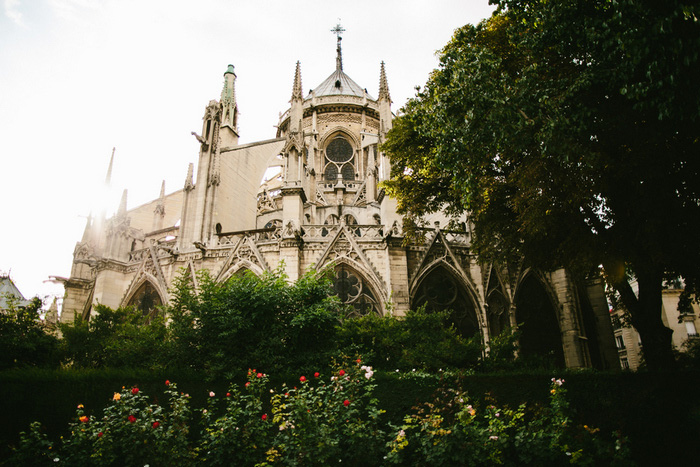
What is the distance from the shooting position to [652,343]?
34.8 feet

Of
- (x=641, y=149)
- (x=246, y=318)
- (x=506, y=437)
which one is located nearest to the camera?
(x=506, y=437)

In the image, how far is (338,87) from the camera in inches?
1575

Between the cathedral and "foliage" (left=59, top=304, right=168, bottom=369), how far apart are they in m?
5.48

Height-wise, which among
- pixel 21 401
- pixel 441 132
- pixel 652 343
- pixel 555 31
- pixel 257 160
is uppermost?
pixel 257 160

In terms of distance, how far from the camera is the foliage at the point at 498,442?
7590mm

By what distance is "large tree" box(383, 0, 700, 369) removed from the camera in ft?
28.4

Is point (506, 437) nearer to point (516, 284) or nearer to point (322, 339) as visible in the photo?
point (322, 339)

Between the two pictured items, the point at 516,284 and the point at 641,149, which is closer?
the point at 641,149

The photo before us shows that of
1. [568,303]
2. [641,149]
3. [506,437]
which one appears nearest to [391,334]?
[506,437]

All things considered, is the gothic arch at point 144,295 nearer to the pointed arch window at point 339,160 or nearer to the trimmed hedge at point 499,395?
the trimmed hedge at point 499,395

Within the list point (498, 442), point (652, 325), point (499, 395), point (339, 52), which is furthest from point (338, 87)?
point (498, 442)

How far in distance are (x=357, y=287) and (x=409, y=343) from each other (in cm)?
585

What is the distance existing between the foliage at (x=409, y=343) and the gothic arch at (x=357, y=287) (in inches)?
179

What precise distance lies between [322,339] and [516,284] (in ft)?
31.9
